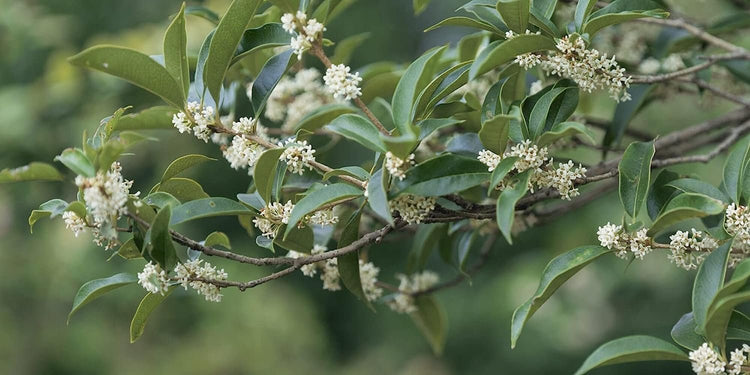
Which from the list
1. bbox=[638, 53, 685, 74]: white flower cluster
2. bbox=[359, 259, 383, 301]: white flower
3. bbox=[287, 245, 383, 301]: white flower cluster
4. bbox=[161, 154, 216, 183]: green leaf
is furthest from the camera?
bbox=[638, 53, 685, 74]: white flower cluster

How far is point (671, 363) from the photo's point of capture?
4.24m

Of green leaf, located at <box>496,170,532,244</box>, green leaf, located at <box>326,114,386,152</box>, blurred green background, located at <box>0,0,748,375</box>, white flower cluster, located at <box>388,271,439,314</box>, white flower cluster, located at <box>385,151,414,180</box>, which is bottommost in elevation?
blurred green background, located at <box>0,0,748,375</box>

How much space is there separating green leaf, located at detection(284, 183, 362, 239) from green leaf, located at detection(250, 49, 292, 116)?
0.22 metres

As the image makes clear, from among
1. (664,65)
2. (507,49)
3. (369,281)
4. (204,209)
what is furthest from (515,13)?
(664,65)

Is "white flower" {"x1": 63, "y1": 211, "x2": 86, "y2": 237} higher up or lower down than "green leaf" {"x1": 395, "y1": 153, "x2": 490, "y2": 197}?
higher up

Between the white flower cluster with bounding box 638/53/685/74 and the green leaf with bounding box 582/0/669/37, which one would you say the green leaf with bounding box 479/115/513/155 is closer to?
the green leaf with bounding box 582/0/669/37

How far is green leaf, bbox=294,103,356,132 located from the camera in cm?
128

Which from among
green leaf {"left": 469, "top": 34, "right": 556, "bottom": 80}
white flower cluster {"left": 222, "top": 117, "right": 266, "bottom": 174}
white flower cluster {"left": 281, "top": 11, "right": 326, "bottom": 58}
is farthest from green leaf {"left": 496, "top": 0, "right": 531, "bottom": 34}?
white flower cluster {"left": 222, "top": 117, "right": 266, "bottom": 174}

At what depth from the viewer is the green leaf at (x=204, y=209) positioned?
97 cm

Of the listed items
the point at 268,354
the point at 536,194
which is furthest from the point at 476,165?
the point at 268,354

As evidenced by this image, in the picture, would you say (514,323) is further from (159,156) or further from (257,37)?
(159,156)

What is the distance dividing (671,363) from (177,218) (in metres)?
3.89

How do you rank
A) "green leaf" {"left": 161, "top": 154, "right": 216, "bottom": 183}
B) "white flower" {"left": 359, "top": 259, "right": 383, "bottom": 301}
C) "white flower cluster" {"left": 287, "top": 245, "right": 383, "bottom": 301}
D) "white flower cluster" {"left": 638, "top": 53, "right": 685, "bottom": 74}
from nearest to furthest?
"green leaf" {"left": 161, "top": 154, "right": 216, "bottom": 183} → "white flower cluster" {"left": 287, "top": 245, "right": 383, "bottom": 301} → "white flower" {"left": 359, "top": 259, "right": 383, "bottom": 301} → "white flower cluster" {"left": 638, "top": 53, "right": 685, "bottom": 74}

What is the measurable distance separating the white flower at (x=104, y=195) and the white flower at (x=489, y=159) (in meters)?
0.44
